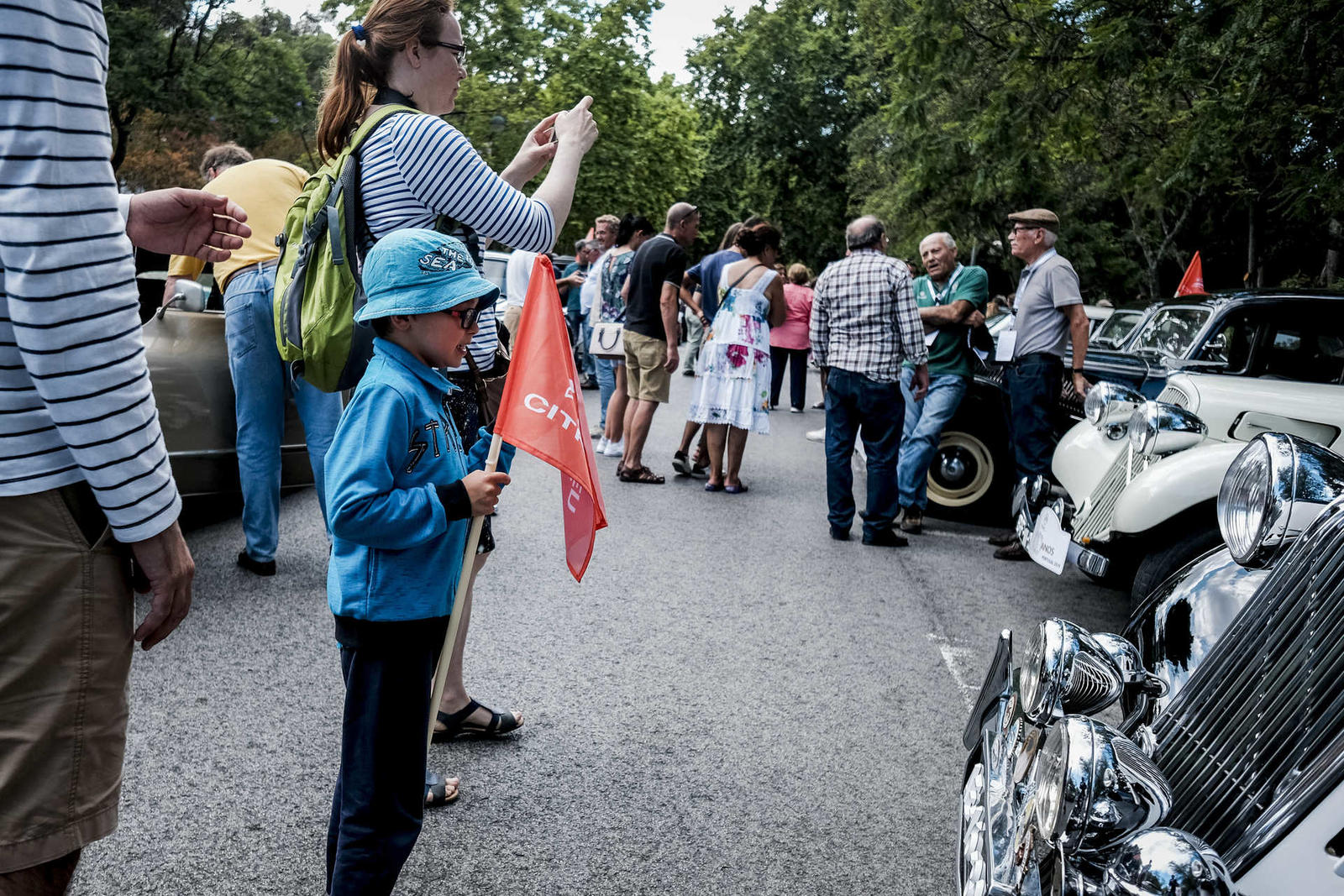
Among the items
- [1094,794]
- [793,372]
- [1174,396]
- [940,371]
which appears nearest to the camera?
[1094,794]

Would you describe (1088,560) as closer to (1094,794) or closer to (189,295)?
(1094,794)

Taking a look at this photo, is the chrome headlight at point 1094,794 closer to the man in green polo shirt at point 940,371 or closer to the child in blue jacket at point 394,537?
the child in blue jacket at point 394,537

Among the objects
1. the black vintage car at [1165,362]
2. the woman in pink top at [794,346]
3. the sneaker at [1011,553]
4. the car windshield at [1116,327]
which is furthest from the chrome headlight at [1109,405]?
the woman in pink top at [794,346]

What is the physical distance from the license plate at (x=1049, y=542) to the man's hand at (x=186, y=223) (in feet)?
13.2

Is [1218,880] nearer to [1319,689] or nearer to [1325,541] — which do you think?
[1319,689]

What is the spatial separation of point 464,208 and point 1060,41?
9111 millimetres

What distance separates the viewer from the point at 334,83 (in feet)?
10.4

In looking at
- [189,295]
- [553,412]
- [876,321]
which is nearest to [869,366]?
[876,321]

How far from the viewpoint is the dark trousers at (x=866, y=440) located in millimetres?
6836

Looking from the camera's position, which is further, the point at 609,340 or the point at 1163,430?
the point at 609,340

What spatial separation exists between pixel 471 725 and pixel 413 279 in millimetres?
1720

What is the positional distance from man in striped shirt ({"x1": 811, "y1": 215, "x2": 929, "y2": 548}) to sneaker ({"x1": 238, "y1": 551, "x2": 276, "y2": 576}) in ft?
10.9

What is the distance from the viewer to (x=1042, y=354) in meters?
6.77

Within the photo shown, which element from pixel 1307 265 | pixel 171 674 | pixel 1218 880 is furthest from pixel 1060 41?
pixel 1307 265
